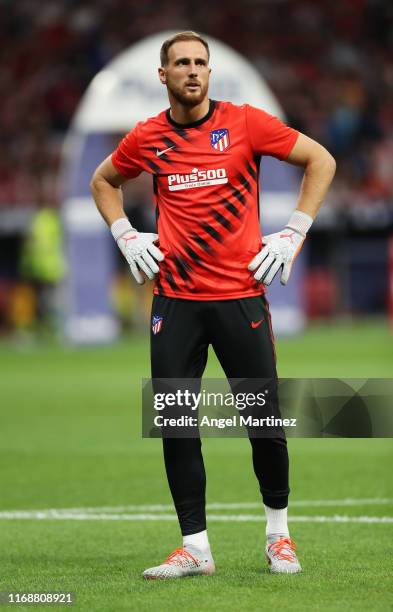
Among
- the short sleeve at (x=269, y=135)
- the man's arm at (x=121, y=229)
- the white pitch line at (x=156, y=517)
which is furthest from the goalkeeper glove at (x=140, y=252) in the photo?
the white pitch line at (x=156, y=517)

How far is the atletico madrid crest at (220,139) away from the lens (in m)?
5.75

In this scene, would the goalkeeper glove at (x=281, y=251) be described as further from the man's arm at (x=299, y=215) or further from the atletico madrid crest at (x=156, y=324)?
the atletico madrid crest at (x=156, y=324)

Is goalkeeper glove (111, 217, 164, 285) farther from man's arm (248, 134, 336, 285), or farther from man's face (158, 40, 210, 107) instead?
man's face (158, 40, 210, 107)

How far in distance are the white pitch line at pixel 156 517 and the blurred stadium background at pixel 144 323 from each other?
0.45ft

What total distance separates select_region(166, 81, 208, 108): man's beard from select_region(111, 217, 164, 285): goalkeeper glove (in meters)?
0.60

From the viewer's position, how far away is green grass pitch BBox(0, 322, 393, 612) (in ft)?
17.6

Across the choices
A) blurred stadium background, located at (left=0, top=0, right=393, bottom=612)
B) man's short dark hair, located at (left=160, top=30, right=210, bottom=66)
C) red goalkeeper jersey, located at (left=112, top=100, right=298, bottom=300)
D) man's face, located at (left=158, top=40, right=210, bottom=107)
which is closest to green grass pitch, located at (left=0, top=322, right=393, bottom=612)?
blurred stadium background, located at (left=0, top=0, right=393, bottom=612)

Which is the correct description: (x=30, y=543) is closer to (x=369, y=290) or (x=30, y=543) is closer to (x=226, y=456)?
(x=226, y=456)

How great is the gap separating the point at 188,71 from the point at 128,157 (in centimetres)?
52

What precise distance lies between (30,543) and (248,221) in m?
2.08

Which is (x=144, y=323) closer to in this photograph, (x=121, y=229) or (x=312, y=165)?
(x=121, y=229)

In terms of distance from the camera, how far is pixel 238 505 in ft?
26.3

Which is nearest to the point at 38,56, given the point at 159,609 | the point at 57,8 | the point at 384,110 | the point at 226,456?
the point at 57,8

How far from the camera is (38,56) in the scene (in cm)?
3122
